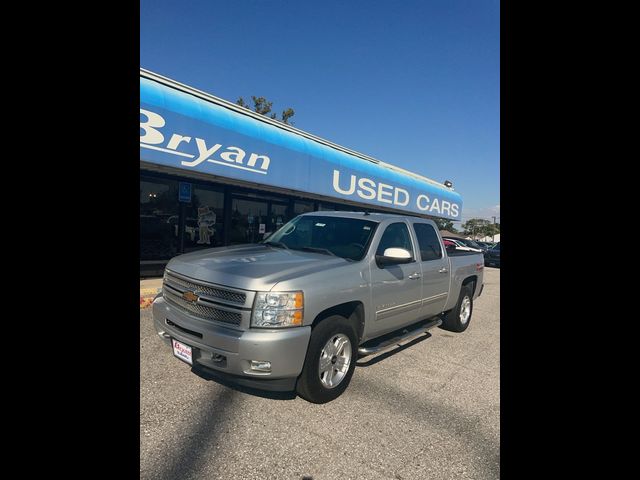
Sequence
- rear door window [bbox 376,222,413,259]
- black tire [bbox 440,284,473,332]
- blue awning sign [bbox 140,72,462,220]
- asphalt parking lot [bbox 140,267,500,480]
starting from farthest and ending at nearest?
blue awning sign [bbox 140,72,462,220]
black tire [bbox 440,284,473,332]
rear door window [bbox 376,222,413,259]
asphalt parking lot [bbox 140,267,500,480]

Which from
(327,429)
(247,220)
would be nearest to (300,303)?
(327,429)

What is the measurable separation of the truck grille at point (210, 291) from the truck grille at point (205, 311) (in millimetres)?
104

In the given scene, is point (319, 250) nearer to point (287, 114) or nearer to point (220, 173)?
point (220, 173)

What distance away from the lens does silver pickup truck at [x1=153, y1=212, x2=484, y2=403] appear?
2836mm

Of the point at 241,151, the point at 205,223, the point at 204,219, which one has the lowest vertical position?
the point at 205,223

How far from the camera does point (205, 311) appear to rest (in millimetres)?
3076

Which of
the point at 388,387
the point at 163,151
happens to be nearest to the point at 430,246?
the point at 388,387

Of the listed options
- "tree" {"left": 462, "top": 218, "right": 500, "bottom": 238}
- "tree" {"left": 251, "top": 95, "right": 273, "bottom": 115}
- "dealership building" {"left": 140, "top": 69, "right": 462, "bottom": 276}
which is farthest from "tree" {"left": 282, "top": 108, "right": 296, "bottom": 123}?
"tree" {"left": 462, "top": 218, "right": 500, "bottom": 238}

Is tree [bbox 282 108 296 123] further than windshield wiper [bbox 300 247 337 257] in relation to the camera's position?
Yes

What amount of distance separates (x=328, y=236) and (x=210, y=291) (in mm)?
1772

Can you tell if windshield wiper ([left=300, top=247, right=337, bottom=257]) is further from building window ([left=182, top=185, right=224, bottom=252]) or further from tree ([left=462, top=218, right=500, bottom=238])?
tree ([left=462, top=218, right=500, bottom=238])
